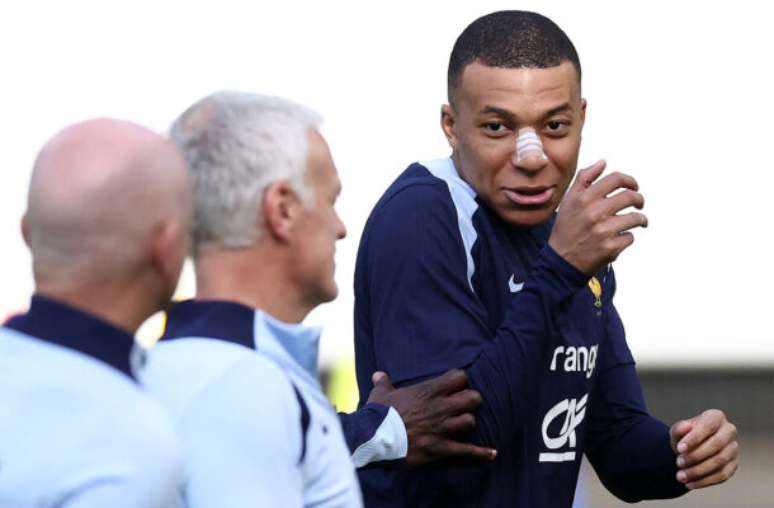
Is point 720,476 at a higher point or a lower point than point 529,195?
lower

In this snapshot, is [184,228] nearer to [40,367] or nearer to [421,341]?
[40,367]

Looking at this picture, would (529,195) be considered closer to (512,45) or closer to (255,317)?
(512,45)

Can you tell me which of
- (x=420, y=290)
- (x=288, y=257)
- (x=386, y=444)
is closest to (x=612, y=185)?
(x=420, y=290)

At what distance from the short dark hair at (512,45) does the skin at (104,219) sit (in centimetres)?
154

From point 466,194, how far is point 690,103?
7.40 metres

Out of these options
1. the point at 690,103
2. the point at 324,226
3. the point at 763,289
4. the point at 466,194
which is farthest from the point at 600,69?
the point at 324,226

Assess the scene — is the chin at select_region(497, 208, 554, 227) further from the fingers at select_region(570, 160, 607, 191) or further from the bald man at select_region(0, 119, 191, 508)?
the bald man at select_region(0, 119, 191, 508)

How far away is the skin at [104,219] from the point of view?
91.4 inches

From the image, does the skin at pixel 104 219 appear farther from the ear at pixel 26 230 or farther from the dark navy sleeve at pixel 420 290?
the dark navy sleeve at pixel 420 290

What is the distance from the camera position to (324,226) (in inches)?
108

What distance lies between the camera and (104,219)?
2.33m

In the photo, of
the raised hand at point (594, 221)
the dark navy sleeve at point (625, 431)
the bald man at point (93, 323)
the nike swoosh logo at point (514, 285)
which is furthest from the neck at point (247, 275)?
the dark navy sleeve at point (625, 431)

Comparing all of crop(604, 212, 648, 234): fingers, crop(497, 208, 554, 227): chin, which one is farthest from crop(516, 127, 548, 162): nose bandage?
crop(604, 212, 648, 234): fingers

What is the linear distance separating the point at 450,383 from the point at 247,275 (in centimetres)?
92
